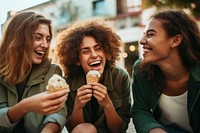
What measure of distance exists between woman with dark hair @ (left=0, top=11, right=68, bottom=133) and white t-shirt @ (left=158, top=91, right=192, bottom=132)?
0.72 metres

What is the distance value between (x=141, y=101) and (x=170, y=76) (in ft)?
0.92

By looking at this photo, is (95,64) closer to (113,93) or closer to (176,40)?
(113,93)

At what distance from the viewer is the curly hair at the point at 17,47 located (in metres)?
2.09

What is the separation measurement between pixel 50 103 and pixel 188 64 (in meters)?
1.00

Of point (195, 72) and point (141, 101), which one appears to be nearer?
point (195, 72)

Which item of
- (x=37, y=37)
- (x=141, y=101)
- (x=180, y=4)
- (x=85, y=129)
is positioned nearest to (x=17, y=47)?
(x=37, y=37)

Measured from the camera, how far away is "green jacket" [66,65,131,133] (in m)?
2.24

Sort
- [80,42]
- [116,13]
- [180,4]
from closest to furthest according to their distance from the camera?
1. [80,42]
2. [180,4]
3. [116,13]

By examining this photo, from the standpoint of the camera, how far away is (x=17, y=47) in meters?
2.10

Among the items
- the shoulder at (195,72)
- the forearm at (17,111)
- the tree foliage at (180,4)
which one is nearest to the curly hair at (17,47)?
the forearm at (17,111)

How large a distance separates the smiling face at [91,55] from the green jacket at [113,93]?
12 cm

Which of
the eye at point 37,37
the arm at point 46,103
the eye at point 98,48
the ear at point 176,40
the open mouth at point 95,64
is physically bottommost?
the arm at point 46,103

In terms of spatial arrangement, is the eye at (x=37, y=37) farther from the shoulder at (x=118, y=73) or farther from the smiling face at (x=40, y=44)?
the shoulder at (x=118, y=73)

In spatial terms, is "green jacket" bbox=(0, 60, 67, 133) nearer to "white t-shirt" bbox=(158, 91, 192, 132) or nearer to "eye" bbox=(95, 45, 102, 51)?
"eye" bbox=(95, 45, 102, 51)
